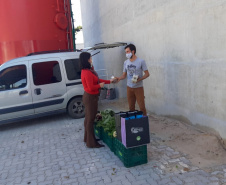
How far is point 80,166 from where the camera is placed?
12.9ft

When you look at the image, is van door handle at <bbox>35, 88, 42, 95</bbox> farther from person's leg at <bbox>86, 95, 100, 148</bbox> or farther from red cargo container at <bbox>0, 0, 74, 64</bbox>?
person's leg at <bbox>86, 95, 100, 148</bbox>

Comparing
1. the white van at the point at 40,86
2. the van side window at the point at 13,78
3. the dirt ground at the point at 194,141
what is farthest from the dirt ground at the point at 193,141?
the van side window at the point at 13,78

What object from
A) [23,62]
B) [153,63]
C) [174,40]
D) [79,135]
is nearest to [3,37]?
[23,62]

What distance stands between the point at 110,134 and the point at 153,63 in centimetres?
283

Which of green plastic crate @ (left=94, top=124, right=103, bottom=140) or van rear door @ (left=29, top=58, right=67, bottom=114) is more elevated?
van rear door @ (left=29, top=58, right=67, bottom=114)

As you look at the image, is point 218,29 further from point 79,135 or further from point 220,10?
point 79,135

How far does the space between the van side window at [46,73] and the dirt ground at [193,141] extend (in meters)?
3.01

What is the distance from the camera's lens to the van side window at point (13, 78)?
6027mm

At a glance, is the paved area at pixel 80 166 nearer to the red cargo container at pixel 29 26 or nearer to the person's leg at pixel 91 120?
the person's leg at pixel 91 120

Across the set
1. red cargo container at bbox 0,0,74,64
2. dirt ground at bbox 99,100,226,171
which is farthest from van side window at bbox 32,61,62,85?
dirt ground at bbox 99,100,226,171

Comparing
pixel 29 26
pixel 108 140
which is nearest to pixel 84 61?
pixel 108 140

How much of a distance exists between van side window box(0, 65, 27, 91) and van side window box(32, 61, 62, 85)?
11.2 inches

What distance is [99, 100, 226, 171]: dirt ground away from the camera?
148 inches

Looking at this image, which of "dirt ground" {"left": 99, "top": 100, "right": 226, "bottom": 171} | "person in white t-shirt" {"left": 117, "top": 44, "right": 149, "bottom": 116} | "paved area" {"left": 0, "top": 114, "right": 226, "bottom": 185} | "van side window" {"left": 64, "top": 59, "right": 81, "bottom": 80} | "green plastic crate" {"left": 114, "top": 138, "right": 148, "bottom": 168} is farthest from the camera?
"van side window" {"left": 64, "top": 59, "right": 81, "bottom": 80}
